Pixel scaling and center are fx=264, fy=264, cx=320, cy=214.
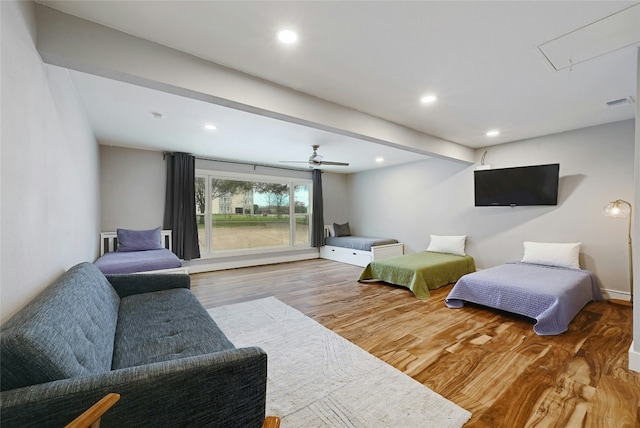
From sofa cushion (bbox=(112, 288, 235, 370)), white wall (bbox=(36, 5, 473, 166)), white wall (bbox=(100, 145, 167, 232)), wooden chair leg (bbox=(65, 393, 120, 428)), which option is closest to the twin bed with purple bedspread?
white wall (bbox=(100, 145, 167, 232))

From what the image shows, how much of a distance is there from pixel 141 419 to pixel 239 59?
7.26 feet

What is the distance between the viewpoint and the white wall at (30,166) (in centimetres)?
116

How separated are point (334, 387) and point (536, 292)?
2.44 meters

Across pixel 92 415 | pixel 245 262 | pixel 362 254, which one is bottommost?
pixel 245 262

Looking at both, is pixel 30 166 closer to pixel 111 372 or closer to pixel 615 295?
pixel 111 372

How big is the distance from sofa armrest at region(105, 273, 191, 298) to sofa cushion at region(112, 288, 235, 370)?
12 cm

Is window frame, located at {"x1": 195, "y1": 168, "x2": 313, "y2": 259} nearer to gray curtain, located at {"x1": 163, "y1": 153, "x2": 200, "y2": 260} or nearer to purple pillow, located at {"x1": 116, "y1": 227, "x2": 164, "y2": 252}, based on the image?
gray curtain, located at {"x1": 163, "y1": 153, "x2": 200, "y2": 260}

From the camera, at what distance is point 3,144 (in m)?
1.11

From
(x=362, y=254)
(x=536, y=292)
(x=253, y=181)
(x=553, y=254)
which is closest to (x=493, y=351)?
(x=536, y=292)

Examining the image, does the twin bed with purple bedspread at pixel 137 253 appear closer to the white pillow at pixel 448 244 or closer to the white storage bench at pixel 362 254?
the white storage bench at pixel 362 254

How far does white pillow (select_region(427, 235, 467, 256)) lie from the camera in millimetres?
4961

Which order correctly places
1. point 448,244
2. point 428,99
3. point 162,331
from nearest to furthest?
point 162,331 < point 428,99 < point 448,244

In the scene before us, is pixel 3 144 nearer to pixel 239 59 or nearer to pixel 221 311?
pixel 239 59

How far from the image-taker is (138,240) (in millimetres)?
4355
